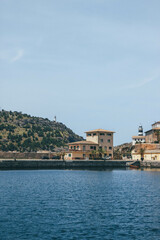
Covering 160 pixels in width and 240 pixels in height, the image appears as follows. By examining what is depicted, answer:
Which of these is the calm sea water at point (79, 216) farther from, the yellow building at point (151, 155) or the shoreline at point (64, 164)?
the yellow building at point (151, 155)

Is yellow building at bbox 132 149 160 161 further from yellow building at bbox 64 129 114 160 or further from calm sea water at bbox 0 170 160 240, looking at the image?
calm sea water at bbox 0 170 160 240

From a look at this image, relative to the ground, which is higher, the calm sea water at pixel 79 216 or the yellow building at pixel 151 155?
the yellow building at pixel 151 155

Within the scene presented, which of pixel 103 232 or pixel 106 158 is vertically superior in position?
pixel 106 158

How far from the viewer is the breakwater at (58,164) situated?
14562cm

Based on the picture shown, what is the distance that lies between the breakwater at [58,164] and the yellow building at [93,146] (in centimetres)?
1150

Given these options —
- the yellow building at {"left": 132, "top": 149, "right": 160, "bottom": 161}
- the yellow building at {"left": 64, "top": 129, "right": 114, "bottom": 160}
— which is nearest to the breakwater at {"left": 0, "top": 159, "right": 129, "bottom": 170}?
the yellow building at {"left": 64, "top": 129, "right": 114, "bottom": 160}

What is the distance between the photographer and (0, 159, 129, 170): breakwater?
14562cm

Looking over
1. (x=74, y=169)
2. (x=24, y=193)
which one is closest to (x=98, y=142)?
(x=74, y=169)

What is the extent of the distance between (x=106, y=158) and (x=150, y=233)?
135468 millimetres

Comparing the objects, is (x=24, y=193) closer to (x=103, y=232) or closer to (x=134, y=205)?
(x=134, y=205)

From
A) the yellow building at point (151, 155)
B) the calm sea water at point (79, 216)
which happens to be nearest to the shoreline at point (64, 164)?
the yellow building at point (151, 155)

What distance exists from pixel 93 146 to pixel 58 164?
2457cm

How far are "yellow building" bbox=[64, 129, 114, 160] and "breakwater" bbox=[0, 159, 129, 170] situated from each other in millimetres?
11498

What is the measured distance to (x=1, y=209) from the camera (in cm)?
4938
